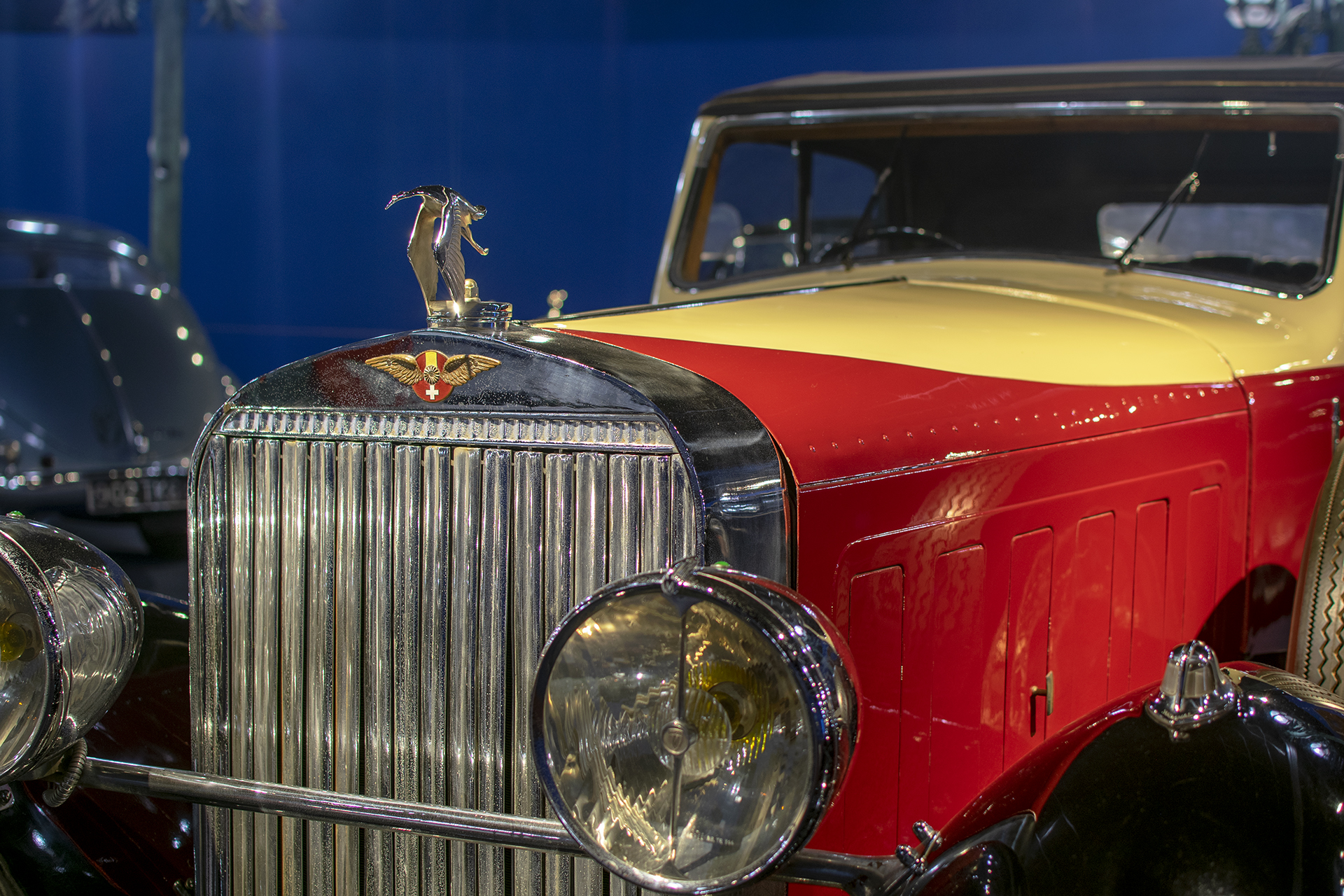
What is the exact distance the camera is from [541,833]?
1435 mm

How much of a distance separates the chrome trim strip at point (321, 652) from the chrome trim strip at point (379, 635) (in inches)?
2.3

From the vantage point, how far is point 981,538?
187cm

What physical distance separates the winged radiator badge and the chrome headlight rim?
1.69 ft

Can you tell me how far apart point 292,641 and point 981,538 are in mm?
995

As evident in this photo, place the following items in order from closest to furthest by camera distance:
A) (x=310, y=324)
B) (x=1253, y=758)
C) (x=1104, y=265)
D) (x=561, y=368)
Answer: (x=1253, y=758), (x=561, y=368), (x=1104, y=265), (x=310, y=324)

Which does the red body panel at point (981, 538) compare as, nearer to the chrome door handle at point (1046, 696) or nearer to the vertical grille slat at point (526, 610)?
the chrome door handle at point (1046, 696)

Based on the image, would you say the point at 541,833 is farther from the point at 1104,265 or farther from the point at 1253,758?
the point at 1104,265

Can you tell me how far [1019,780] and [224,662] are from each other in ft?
3.61

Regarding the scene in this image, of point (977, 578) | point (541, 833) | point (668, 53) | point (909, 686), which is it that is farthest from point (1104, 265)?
point (668, 53)

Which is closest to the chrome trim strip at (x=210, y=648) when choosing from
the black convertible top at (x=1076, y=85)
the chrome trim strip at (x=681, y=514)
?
the chrome trim strip at (x=681, y=514)

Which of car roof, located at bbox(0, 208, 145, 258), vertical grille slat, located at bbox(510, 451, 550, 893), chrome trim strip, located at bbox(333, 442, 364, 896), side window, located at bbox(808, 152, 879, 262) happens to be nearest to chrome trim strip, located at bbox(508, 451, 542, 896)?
vertical grille slat, located at bbox(510, 451, 550, 893)

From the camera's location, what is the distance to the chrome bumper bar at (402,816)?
135cm

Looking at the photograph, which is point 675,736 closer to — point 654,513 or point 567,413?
point 654,513

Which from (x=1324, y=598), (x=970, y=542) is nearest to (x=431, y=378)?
(x=970, y=542)
